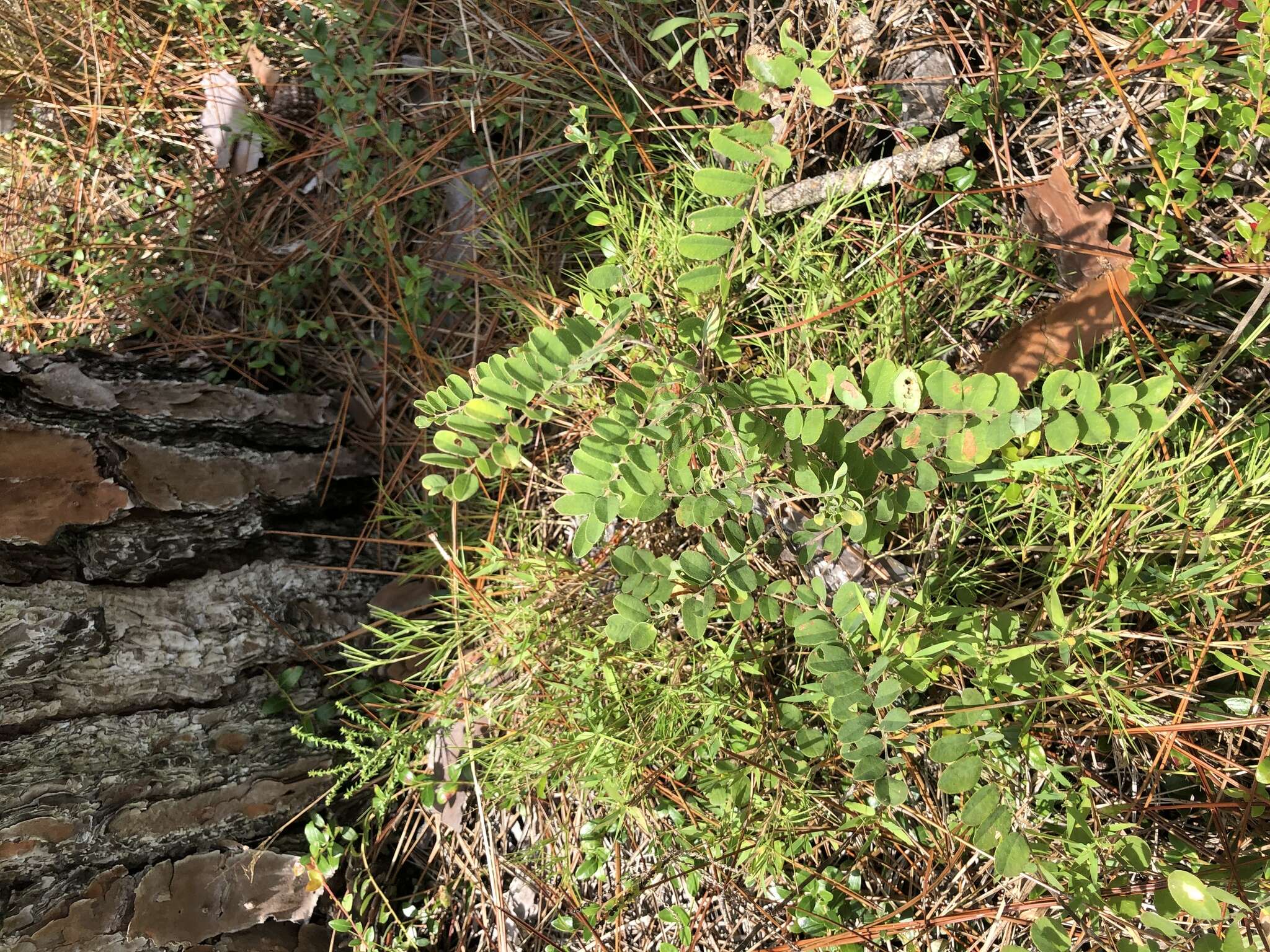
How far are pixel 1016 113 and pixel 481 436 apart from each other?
1.63m

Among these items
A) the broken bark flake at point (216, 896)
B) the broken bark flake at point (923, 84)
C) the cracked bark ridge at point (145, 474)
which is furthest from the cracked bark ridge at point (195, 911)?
the broken bark flake at point (923, 84)

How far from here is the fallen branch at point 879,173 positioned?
1.97m

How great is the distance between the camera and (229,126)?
8.76ft

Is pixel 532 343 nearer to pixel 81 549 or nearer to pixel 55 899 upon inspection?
pixel 81 549

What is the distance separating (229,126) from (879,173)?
86.3 inches

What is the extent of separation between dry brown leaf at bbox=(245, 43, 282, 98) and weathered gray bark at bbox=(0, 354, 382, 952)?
3.89 feet

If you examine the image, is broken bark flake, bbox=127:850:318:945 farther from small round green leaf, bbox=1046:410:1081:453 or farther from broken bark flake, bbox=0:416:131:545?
small round green leaf, bbox=1046:410:1081:453

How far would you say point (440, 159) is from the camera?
2.39 metres

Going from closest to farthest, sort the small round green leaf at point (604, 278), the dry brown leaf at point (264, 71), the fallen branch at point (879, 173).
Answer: the small round green leaf at point (604, 278) → the fallen branch at point (879, 173) → the dry brown leaf at point (264, 71)

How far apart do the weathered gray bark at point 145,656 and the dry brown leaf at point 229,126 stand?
0.98m

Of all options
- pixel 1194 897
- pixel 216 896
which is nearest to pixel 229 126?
pixel 216 896

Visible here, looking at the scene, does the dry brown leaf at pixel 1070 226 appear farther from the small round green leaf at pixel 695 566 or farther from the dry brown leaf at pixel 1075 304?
the small round green leaf at pixel 695 566

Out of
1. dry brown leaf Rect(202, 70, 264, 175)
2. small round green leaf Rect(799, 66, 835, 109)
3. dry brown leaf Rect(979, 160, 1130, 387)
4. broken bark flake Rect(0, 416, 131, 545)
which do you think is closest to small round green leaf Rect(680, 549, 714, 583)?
small round green leaf Rect(799, 66, 835, 109)

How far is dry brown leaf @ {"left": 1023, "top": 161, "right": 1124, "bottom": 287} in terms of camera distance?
1830mm
